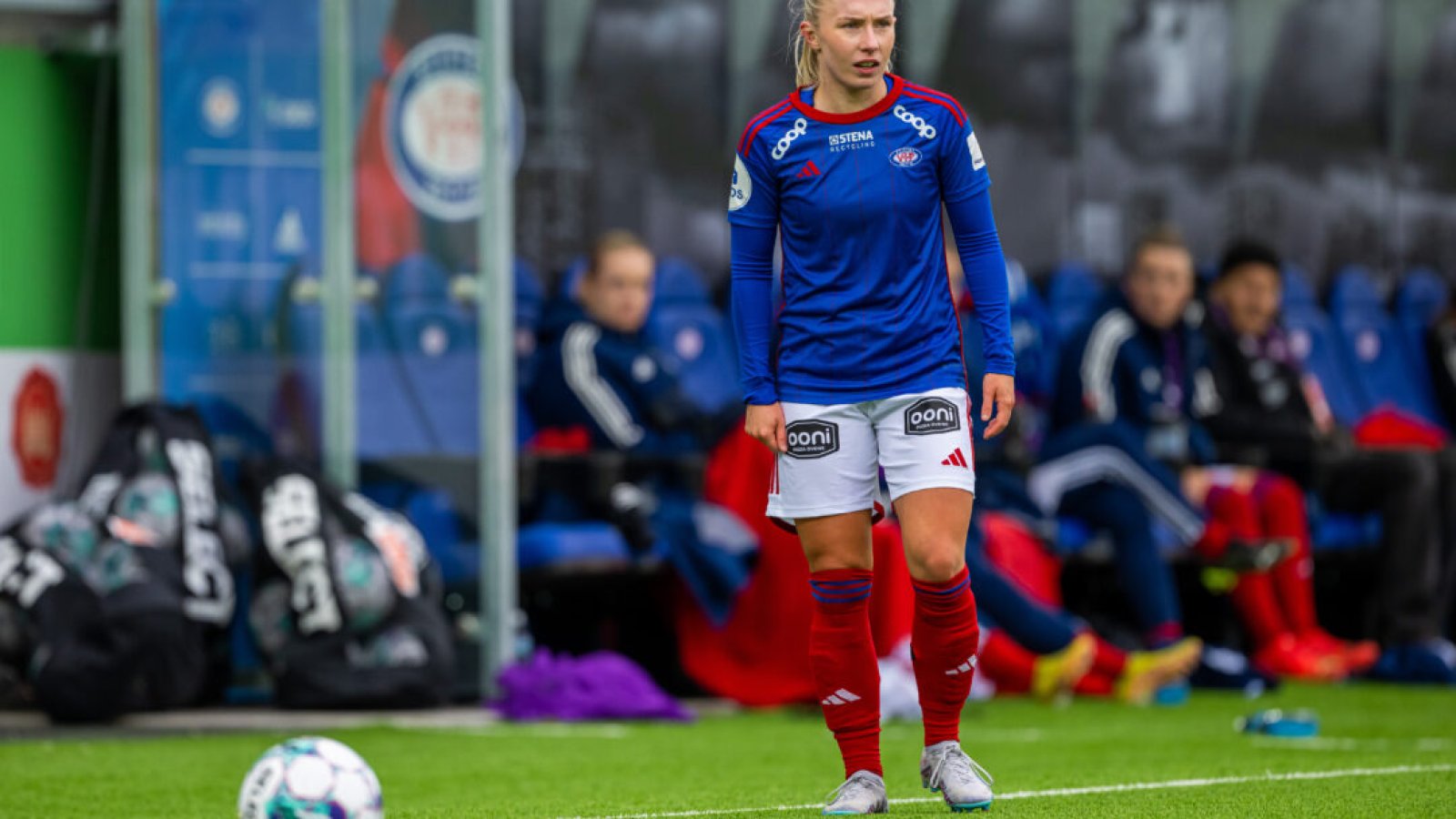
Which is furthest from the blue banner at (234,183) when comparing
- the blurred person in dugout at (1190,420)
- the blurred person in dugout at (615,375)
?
the blurred person in dugout at (1190,420)

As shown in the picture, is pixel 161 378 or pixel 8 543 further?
pixel 161 378

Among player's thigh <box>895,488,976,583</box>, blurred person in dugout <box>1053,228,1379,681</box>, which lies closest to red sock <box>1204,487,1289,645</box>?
blurred person in dugout <box>1053,228,1379,681</box>

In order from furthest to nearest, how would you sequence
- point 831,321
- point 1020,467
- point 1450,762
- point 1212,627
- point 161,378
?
point 1212,627
point 1020,467
point 161,378
point 1450,762
point 831,321

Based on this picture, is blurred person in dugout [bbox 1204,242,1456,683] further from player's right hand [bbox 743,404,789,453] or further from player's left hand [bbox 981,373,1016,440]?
player's right hand [bbox 743,404,789,453]

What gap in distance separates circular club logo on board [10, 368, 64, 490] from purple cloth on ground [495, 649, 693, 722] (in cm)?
203

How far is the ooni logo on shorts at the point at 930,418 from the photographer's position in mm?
4387

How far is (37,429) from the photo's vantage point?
28.4ft

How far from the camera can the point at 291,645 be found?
25.6 ft

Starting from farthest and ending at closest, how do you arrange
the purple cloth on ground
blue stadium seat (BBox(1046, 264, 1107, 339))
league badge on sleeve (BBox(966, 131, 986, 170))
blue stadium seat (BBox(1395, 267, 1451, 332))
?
blue stadium seat (BBox(1395, 267, 1451, 332)) < blue stadium seat (BBox(1046, 264, 1107, 339)) < the purple cloth on ground < league badge on sleeve (BBox(966, 131, 986, 170))

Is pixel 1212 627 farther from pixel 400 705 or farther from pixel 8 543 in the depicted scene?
pixel 8 543

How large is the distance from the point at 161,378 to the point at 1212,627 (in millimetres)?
4972

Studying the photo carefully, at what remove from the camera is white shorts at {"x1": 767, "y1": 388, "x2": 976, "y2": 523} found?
14.4 feet

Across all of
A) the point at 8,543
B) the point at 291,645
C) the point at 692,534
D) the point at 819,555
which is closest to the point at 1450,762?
the point at 819,555

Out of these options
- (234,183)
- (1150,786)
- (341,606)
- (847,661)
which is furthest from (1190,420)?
(847,661)
